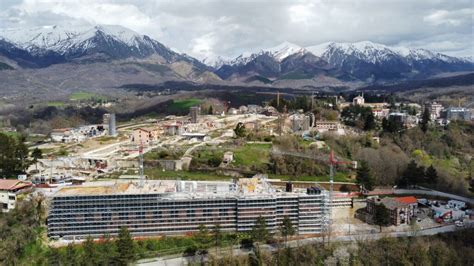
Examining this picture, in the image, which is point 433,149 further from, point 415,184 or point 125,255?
point 125,255

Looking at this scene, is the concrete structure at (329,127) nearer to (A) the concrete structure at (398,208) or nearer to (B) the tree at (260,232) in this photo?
(A) the concrete structure at (398,208)

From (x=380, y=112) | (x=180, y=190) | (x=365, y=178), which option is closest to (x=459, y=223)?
(x=365, y=178)

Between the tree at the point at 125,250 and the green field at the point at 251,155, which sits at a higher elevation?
the green field at the point at 251,155

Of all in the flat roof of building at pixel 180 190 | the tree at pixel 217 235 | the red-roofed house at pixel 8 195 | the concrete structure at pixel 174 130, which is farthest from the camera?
the concrete structure at pixel 174 130

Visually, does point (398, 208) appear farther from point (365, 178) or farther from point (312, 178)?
point (312, 178)

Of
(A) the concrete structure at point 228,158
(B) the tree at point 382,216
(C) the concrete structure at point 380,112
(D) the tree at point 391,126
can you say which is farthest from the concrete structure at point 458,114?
(B) the tree at point 382,216
